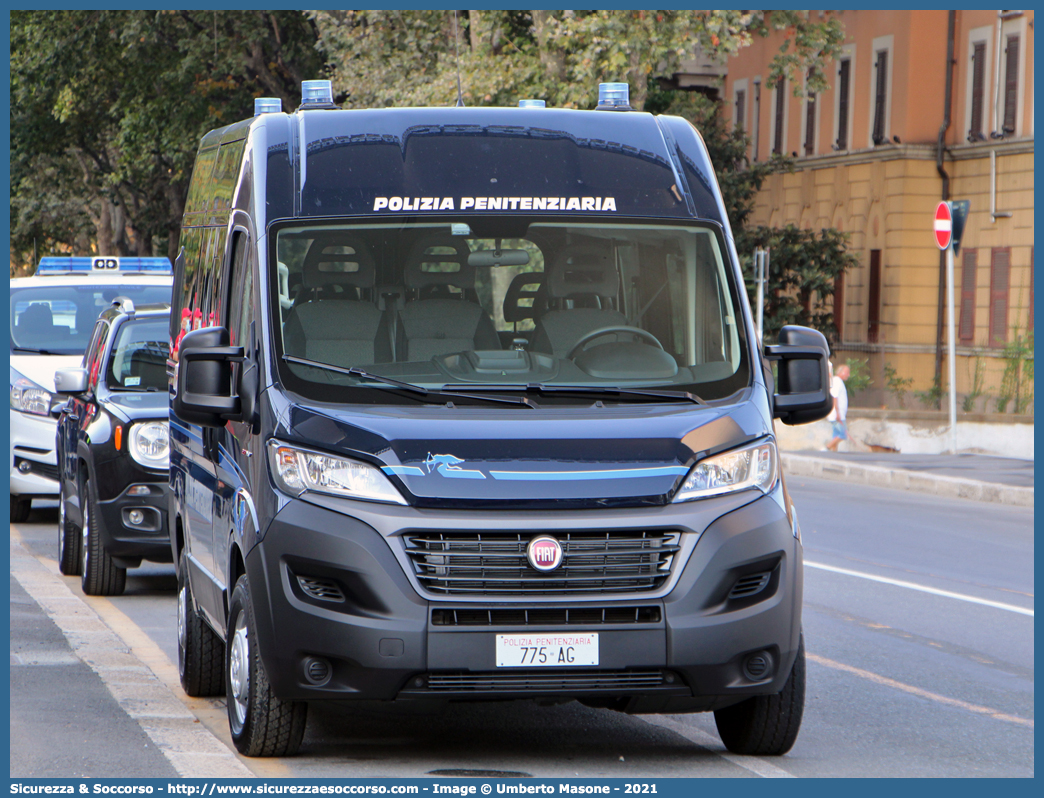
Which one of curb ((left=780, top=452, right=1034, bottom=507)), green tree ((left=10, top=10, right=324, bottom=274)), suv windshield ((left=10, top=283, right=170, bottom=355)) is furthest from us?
green tree ((left=10, top=10, right=324, bottom=274))

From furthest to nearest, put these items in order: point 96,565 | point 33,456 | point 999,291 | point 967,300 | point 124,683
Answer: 1. point 967,300
2. point 999,291
3. point 33,456
4. point 96,565
5. point 124,683

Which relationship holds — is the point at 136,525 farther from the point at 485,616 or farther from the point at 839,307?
the point at 839,307

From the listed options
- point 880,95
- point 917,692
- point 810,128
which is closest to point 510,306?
point 917,692

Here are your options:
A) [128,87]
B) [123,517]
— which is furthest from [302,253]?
[128,87]

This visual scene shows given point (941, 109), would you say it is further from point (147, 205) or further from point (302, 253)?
point (302, 253)

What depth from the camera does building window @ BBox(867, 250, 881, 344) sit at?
37.9m

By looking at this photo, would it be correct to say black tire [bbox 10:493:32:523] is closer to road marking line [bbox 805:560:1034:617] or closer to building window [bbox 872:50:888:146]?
road marking line [bbox 805:560:1034:617]

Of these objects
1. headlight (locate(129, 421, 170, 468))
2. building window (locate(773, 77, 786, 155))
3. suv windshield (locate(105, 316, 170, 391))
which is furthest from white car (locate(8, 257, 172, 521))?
building window (locate(773, 77, 786, 155))

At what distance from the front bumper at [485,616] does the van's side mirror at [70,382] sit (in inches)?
250

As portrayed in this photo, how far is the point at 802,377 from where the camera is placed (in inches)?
259

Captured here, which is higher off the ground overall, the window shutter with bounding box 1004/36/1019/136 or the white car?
the window shutter with bounding box 1004/36/1019/136

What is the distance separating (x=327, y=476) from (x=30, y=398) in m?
10.5

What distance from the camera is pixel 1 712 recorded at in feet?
23.1

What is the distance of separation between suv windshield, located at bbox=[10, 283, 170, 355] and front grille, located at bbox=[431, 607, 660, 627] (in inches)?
437
